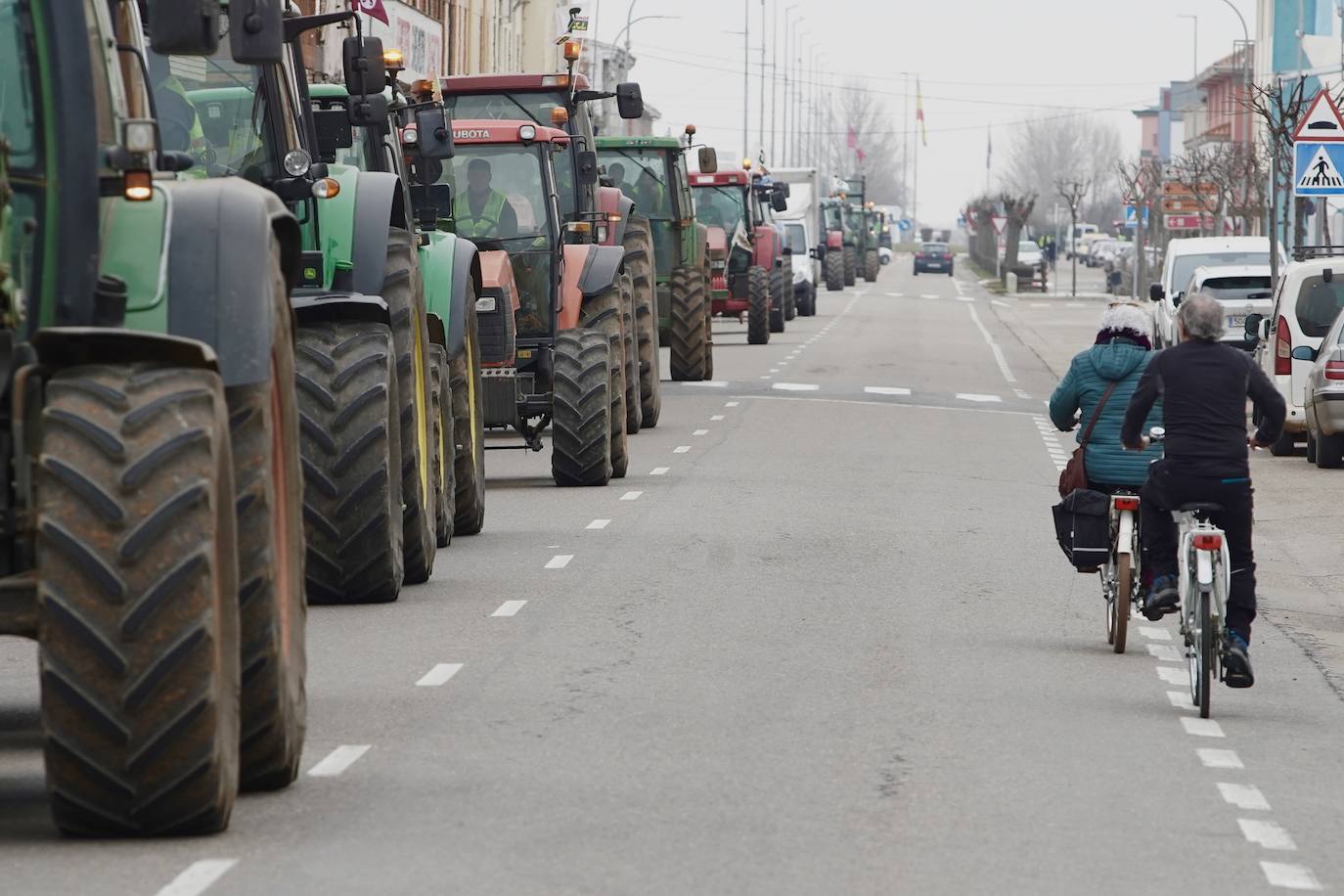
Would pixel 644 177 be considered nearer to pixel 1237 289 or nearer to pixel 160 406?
pixel 1237 289

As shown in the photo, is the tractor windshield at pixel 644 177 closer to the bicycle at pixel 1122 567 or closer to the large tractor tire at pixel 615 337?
the large tractor tire at pixel 615 337

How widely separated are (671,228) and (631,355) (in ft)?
29.9

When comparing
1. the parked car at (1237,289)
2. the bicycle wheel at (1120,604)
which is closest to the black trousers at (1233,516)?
the bicycle wheel at (1120,604)

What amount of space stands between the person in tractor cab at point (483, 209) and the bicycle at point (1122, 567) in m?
8.93

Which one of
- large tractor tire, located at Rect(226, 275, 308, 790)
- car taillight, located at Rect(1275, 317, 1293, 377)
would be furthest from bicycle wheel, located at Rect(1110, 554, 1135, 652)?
car taillight, located at Rect(1275, 317, 1293, 377)

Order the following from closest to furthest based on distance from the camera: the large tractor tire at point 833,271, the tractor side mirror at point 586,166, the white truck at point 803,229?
1. the tractor side mirror at point 586,166
2. the white truck at point 803,229
3. the large tractor tire at point 833,271

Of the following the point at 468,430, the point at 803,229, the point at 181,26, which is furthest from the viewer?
the point at 803,229

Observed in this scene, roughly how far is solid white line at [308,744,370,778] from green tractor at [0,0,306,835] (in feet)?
0.98

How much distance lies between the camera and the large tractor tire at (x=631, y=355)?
22539mm

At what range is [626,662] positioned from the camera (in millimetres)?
10945

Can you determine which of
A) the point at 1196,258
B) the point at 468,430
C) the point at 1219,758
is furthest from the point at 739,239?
the point at 1219,758

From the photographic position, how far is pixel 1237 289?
33.1 m

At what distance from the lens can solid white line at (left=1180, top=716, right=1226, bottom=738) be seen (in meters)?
9.69

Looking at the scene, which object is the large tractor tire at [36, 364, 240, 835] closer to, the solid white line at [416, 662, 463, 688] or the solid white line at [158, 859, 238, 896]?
the solid white line at [158, 859, 238, 896]
